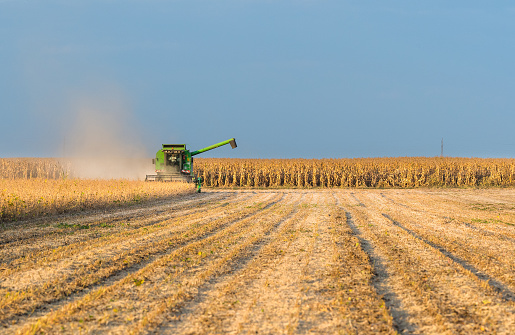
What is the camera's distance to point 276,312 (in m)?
5.16

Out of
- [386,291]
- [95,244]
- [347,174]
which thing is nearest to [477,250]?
[386,291]

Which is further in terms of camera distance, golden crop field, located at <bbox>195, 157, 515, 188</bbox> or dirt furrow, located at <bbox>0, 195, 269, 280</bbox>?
golden crop field, located at <bbox>195, 157, 515, 188</bbox>

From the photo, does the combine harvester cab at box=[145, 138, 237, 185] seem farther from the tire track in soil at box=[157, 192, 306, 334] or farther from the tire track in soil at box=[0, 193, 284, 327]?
the tire track in soil at box=[157, 192, 306, 334]

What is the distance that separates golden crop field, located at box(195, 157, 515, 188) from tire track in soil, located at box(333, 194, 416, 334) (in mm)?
29118

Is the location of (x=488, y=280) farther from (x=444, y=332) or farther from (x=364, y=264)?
(x=444, y=332)

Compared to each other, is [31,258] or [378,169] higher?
[378,169]

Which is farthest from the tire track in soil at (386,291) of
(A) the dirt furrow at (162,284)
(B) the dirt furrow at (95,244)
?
(B) the dirt furrow at (95,244)

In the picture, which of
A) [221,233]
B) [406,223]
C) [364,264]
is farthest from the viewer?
[406,223]

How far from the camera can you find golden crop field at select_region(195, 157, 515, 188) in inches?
1528

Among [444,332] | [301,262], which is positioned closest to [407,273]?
[301,262]

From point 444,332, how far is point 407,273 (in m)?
2.40

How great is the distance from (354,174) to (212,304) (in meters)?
35.0

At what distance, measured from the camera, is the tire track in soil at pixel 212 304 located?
184 inches

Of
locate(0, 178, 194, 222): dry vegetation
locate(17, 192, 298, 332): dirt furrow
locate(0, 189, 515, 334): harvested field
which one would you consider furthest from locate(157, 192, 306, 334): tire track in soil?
locate(0, 178, 194, 222): dry vegetation
